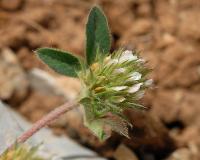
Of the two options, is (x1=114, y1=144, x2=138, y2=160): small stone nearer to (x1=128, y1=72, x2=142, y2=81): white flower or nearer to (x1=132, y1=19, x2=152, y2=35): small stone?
(x1=128, y1=72, x2=142, y2=81): white flower

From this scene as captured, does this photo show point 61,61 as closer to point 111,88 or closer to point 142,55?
point 111,88

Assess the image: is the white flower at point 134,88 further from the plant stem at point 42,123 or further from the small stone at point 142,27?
the small stone at point 142,27

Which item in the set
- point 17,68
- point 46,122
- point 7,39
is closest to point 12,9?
point 7,39

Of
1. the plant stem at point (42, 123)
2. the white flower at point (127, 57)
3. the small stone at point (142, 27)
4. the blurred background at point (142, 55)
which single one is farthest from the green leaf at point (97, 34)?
the small stone at point (142, 27)

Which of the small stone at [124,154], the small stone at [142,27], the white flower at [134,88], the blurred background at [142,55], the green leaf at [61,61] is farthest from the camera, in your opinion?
the small stone at [142,27]

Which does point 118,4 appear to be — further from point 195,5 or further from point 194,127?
point 194,127
